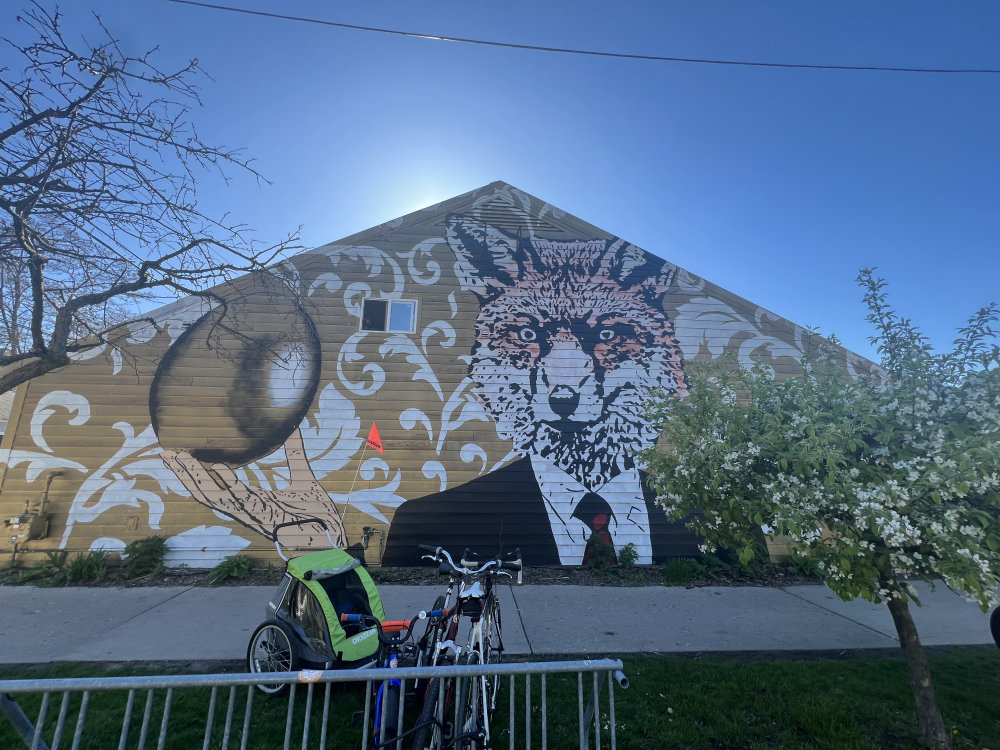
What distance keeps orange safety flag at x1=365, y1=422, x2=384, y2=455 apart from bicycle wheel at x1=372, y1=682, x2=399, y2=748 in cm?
499

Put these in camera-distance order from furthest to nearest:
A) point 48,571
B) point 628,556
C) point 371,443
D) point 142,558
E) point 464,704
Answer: point 371,443
point 628,556
point 142,558
point 48,571
point 464,704

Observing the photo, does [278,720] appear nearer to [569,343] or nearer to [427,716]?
[427,716]

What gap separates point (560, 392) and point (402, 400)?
264 cm

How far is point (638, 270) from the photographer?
8484 millimetres

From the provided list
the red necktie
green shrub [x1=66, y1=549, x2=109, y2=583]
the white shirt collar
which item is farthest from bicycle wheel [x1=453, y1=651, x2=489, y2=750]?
green shrub [x1=66, y1=549, x2=109, y2=583]

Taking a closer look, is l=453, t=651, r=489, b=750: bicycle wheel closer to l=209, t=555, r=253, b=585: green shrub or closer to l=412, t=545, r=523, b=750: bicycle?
l=412, t=545, r=523, b=750: bicycle

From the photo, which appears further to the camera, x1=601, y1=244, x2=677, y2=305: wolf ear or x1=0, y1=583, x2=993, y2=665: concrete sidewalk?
x1=601, y1=244, x2=677, y2=305: wolf ear

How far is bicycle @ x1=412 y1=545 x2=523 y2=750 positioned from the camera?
2455mm

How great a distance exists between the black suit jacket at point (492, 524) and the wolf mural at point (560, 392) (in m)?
0.02

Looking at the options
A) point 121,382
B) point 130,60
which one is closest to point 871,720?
point 130,60

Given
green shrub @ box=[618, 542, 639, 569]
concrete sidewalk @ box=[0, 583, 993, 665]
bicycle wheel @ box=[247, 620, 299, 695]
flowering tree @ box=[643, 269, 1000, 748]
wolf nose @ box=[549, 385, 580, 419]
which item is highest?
wolf nose @ box=[549, 385, 580, 419]

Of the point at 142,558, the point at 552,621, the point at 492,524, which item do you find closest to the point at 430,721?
the point at 552,621

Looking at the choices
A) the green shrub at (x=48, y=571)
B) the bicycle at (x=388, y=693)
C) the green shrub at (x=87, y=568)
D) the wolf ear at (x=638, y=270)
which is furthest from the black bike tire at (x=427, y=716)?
the wolf ear at (x=638, y=270)

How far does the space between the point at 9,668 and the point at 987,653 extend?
916 centimetres
